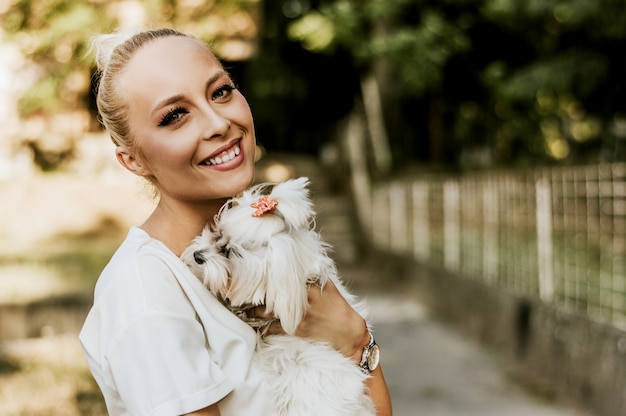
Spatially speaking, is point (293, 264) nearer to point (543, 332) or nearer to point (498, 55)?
point (543, 332)

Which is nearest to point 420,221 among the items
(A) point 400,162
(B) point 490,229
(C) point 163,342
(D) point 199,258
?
(B) point 490,229

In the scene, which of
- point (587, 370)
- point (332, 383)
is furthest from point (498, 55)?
point (332, 383)

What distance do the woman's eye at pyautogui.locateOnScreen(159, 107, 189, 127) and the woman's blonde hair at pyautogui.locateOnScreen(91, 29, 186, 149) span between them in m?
0.09

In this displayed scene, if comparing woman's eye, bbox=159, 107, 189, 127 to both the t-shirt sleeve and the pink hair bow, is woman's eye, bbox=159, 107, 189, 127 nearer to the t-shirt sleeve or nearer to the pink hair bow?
the pink hair bow

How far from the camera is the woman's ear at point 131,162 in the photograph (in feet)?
5.75

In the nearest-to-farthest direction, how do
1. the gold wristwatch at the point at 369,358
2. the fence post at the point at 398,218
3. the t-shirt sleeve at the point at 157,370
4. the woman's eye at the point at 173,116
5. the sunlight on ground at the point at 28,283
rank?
the t-shirt sleeve at the point at 157,370 < the woman's eye at the point at 173,116 < the gold wristwatch at the point at 369,358 < the sunlight on ground at the point at 28,283 < the fence post at the point at 398,218

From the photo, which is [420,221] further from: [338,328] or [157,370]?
[157,370]

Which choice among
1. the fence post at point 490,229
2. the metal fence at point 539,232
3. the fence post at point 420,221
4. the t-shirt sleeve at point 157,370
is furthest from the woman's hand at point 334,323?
A: the fence post at point 420,221

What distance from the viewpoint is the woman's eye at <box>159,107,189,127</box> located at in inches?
64.4

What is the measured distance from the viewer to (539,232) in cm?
706

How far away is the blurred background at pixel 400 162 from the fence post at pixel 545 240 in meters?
0.02

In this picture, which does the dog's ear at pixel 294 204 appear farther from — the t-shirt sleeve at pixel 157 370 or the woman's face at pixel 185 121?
the t-shirt sleeve at pixel 157 370

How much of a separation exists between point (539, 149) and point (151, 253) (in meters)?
18.4

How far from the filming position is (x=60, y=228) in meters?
16.0
